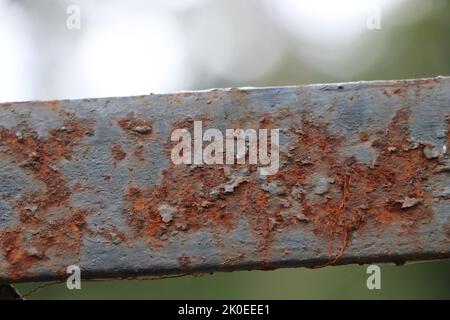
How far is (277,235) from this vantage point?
4.28ft

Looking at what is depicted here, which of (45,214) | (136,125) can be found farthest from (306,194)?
(45,214)

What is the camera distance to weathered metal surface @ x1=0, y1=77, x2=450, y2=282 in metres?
1.31

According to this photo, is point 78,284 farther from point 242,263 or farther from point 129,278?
point 242,263

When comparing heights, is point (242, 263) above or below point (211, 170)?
below

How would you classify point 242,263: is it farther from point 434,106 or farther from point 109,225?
point 434,106

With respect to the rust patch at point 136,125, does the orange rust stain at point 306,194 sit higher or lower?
lower

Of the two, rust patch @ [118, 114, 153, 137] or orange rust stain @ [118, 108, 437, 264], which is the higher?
rust patch @ [118, 114, 153, 137]

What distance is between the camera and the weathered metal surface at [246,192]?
131 centimetres

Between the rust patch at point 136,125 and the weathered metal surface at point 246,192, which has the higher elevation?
the rust patch at point 136,125

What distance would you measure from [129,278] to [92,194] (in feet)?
0.47

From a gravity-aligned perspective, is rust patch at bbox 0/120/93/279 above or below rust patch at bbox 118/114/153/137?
below

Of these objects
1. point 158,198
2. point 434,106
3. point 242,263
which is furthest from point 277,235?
point 434,106

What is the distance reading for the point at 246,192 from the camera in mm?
1311
